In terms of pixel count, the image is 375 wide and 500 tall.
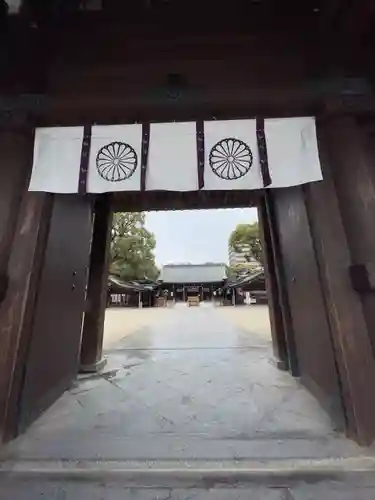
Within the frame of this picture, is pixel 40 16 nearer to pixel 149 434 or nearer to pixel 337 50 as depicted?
pixel 337 50

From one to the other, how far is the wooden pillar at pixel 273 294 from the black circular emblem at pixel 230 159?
2.30 m

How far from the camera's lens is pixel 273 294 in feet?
16.2

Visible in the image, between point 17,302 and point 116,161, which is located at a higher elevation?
point 116,161

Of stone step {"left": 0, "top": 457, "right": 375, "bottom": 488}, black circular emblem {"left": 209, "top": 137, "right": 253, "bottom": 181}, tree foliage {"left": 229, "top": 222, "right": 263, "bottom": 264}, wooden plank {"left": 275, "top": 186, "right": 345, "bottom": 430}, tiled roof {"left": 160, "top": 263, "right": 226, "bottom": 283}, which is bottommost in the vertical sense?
stone step {"left": 0, "top": 457, "right": 375, "bottom": 488}

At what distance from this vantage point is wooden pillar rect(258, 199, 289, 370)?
484 centimetres

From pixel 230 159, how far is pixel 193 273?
38.7m

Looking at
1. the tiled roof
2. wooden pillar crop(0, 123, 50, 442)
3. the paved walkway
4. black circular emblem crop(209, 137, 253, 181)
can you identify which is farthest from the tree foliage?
wooden pillar crop(0, 123, 50, 442)

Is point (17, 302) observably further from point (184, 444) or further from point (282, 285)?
point (282, 285)

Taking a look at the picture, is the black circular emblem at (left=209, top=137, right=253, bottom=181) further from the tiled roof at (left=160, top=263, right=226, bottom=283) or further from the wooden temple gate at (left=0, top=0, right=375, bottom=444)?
the tiled roof at (left=160, top=263, right=226, bottom=283)

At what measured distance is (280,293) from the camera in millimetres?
4535

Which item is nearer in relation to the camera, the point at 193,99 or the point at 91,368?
the point at 193,99

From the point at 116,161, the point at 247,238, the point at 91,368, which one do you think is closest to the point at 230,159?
the point at 116,161

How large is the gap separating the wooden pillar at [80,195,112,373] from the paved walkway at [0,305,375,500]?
605mm

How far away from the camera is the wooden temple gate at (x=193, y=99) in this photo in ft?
8.30
